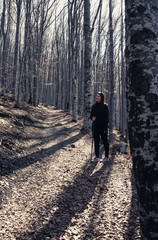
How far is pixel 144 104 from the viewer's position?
1.52 meters

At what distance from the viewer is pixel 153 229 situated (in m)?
1.48

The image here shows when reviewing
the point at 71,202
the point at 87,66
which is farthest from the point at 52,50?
the point at 71,202

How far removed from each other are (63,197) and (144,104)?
107 inches

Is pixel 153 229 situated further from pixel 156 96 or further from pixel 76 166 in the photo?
pixel 76 166

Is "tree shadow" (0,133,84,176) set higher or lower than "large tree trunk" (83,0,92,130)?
lower

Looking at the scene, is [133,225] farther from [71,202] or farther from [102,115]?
[102,115]

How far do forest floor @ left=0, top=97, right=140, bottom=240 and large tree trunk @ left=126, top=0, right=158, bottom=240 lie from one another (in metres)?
1.28

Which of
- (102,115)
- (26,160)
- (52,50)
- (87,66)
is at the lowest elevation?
(26,160)

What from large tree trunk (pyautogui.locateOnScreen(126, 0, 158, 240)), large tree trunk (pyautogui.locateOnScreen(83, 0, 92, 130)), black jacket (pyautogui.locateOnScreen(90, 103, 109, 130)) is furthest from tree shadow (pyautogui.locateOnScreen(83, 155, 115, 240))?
large tree trunk (pyautogui.locateOnScreen(83, 0, 92, 130))

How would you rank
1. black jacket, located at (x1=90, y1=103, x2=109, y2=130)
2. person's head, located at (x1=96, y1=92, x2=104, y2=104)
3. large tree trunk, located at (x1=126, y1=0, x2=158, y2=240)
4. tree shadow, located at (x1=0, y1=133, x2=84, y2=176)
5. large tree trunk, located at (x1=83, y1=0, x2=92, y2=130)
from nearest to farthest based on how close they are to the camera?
1. large tree trunk, located at (x1=126, y1=0, x2=158, y2=240)
2. tree shadow, located at (x1=0, y1=133, x2=84, y2=176)
3. person's head, located at (x1=96, y1=92, x2=104, y2=104)
4. black jacket, located at (x1=90, y1=103, x2=109, y2=130)
5. large tree trunk, located at (x1=83, y1=0, x2=92, y2=130)

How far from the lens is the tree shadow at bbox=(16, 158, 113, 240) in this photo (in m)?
2.37

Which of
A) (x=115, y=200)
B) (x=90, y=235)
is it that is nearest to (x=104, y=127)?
(x=115, y=200)

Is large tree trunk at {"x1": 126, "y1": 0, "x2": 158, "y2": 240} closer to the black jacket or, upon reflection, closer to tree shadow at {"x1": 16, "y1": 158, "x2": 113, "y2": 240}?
tree shadow at {"x1": 16, "y1": 158, "x2": 113, "y2": 240}

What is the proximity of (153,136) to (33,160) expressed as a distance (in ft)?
14.6
